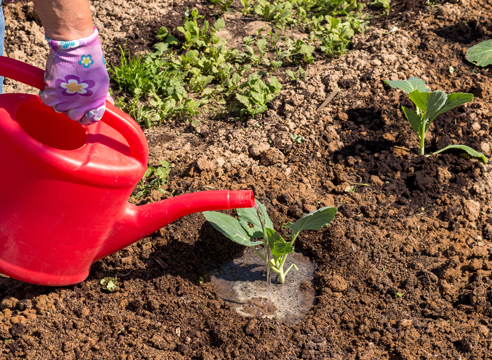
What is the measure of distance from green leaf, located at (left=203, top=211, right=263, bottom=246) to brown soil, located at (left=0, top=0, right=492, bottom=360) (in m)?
0.29

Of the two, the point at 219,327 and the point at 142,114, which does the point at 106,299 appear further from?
the point at 142,114

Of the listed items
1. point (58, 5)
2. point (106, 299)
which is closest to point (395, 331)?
point (106, 299)

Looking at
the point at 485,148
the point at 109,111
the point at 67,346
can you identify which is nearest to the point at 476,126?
the point at 485,148

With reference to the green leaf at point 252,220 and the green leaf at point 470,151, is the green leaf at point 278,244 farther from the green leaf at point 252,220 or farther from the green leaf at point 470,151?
the green leaf at point 470,151

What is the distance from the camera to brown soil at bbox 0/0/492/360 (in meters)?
1.91

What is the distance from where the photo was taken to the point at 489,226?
239 centimetres

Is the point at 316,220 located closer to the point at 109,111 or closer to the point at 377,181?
the point at 377,181

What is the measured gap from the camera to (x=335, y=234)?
2.31 m

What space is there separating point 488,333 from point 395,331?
1.16 feet

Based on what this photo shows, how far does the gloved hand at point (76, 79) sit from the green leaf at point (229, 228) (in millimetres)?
648

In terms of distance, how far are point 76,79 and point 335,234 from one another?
1.34 m

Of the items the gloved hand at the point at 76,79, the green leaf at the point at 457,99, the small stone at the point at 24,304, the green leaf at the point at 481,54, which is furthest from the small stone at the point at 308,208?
the green leaf at the point at 481,54

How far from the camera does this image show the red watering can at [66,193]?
156 cm

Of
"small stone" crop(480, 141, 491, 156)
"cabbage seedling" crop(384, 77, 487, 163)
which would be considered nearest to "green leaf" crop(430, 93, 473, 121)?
"cabbage seedling" crop(384, 77, 487, 163)
